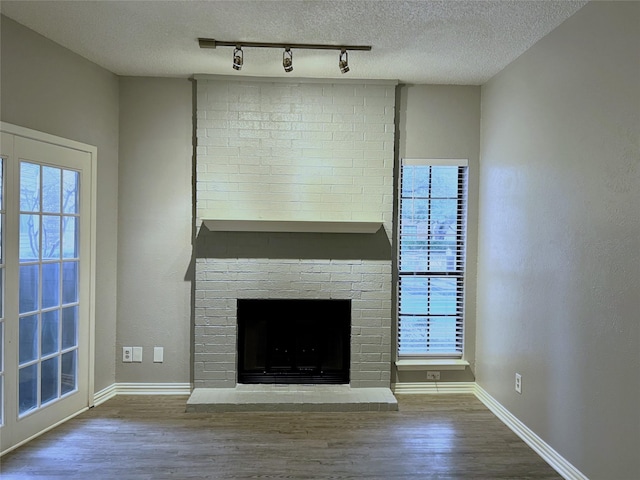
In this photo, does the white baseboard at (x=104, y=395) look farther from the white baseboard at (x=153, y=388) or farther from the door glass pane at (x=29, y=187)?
the door glass pane at (x=29, y=187)

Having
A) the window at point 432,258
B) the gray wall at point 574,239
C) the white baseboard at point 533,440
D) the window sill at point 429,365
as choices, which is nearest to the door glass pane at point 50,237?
the window at point 432,258

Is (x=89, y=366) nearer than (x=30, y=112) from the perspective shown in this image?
No

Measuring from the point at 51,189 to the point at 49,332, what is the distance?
37.8 inches

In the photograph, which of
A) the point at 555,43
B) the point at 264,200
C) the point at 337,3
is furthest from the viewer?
the point at 264,200

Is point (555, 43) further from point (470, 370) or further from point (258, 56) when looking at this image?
point (470, 370)

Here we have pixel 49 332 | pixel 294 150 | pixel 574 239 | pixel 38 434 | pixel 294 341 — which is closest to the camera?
pixel 574 239

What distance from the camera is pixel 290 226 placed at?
A: 349 cm

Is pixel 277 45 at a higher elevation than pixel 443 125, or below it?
higher

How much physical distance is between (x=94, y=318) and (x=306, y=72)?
2493 mm

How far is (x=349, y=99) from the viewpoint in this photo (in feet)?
12.0

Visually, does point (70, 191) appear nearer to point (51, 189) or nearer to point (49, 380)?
point (51, 189)

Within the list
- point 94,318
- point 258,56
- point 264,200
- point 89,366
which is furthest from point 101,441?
point 258,56

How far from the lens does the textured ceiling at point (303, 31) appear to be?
8.17ft

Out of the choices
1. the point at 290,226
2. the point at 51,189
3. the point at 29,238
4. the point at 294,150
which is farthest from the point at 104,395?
the point at 294,150
